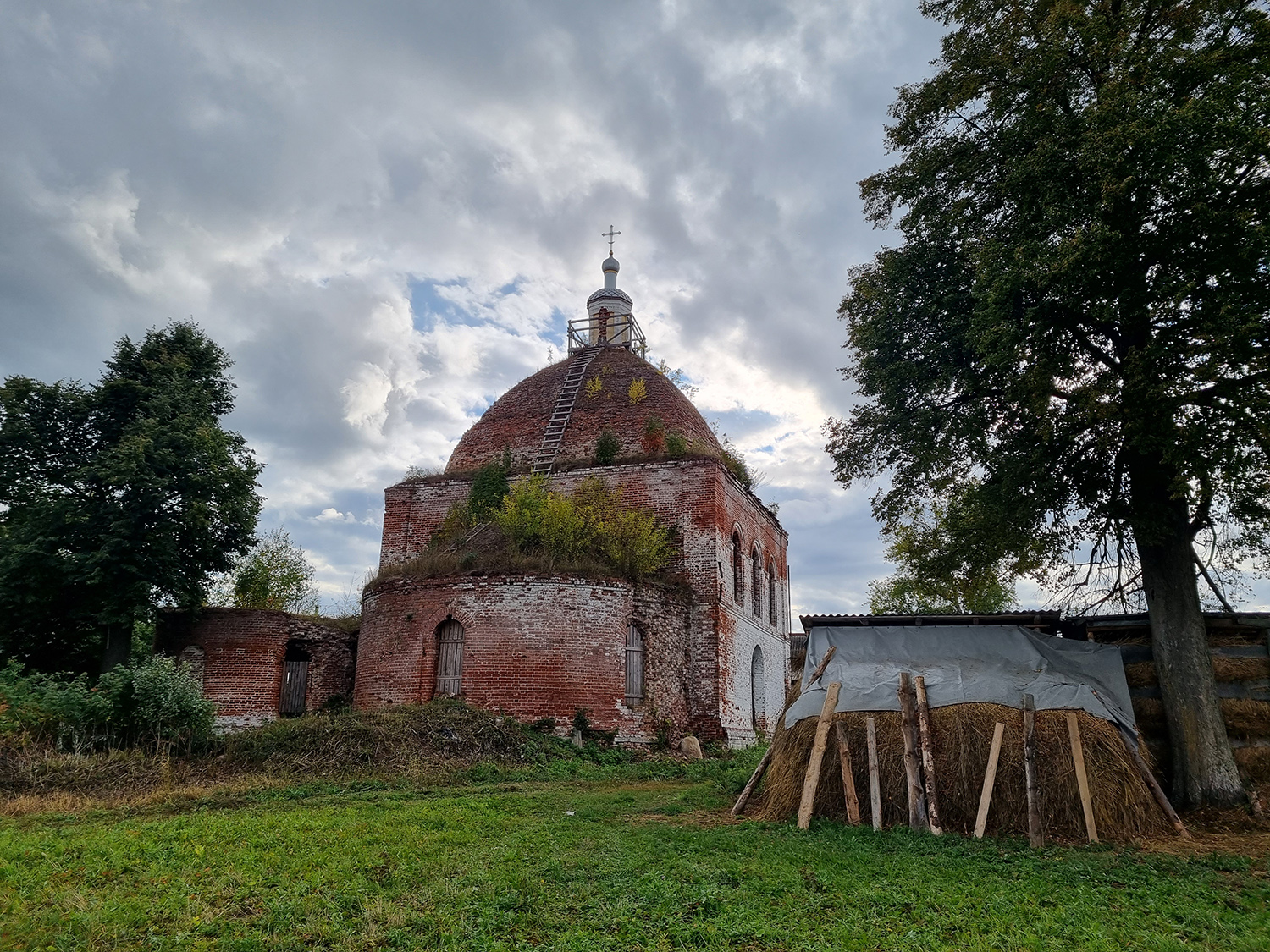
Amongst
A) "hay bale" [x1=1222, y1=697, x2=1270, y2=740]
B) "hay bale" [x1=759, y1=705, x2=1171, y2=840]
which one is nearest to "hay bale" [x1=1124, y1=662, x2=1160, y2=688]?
"hay bale" [x1=1222, y1=697, x2=1270, y2=740]

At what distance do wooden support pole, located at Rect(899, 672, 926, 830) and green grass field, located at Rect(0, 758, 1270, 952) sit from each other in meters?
0.46

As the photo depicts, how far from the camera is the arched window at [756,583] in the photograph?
80.0 ft

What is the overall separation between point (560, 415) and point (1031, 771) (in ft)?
60.7

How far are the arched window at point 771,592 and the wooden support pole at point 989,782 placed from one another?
16.8 m

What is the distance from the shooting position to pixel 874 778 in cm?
933

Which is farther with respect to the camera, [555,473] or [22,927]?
[555,473]

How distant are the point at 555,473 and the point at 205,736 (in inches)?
460

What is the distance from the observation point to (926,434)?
12023 mm

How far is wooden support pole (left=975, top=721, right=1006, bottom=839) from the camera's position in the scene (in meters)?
8.76

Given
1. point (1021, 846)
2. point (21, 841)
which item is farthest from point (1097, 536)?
point (21, 841)

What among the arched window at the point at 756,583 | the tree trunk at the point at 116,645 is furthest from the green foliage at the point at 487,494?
the tree trunk at the point at 116,645

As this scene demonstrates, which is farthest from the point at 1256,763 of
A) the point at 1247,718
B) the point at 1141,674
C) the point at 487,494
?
the point at 487,494

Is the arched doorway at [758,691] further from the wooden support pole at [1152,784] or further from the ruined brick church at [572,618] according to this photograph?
the wooden support pole at [1152,784]

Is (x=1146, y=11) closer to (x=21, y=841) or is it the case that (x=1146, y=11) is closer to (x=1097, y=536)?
(x=1097, y=536)
